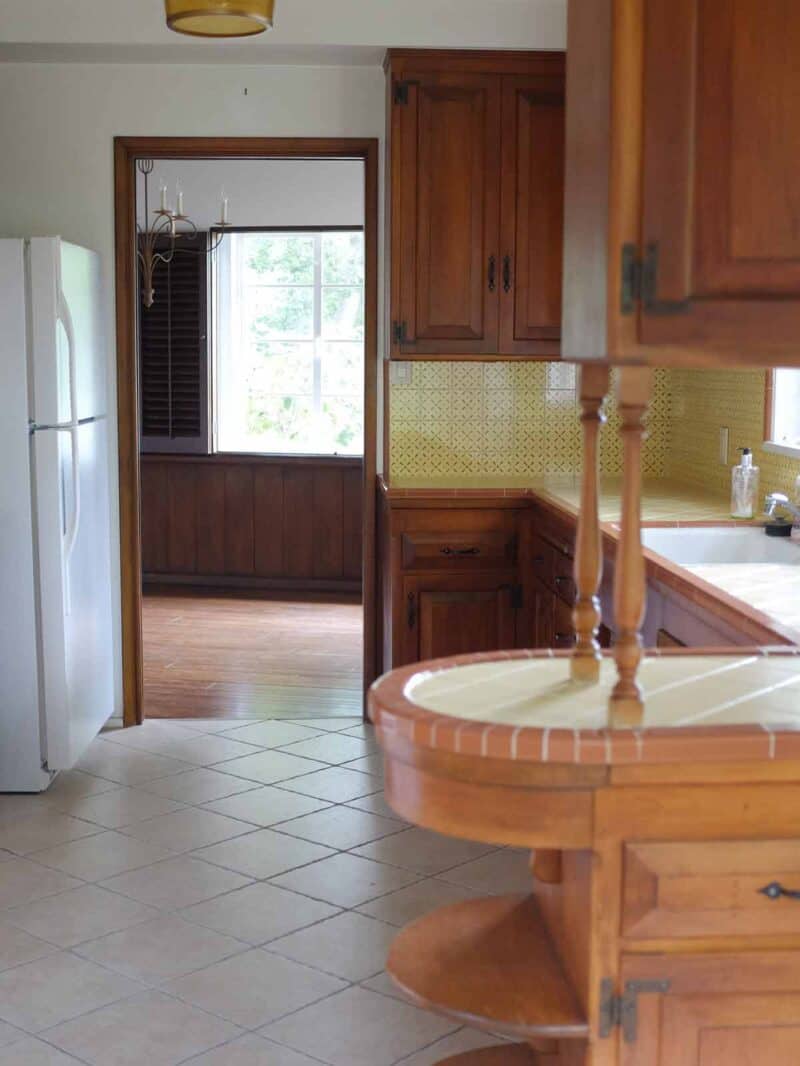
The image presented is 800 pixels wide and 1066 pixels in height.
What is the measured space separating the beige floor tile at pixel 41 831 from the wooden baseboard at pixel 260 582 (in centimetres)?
402

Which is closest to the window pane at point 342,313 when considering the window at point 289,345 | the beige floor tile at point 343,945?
the window at point 289,345

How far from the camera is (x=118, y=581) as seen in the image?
200 inches

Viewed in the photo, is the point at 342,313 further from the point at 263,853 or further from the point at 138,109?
the point at 263,853

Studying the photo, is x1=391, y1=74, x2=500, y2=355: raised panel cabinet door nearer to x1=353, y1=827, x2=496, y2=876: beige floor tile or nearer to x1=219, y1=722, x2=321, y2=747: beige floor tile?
→ x1=219, y1=722, x2=321, y2=747: beige floor tile

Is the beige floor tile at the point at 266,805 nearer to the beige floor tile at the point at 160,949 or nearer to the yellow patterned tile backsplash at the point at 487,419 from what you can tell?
the beige floor tile at the point at 160,949

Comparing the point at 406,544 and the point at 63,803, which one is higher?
the point at 406,544

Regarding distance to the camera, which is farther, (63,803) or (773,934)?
(63,803)

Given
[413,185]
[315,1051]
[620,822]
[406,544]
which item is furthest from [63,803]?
[620,822]

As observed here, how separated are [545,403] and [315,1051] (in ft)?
10.4

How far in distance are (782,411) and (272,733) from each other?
2.21 metres

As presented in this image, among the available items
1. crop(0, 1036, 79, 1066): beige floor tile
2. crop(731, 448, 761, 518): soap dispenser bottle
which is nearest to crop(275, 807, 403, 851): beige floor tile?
crop(0, 1036, 79, 1066): beige floor tile

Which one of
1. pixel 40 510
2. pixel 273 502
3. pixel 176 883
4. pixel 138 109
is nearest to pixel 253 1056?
pixel 176 883

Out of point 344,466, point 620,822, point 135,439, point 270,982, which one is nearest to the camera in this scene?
point 620,822

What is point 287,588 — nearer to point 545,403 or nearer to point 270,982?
point 545,403
